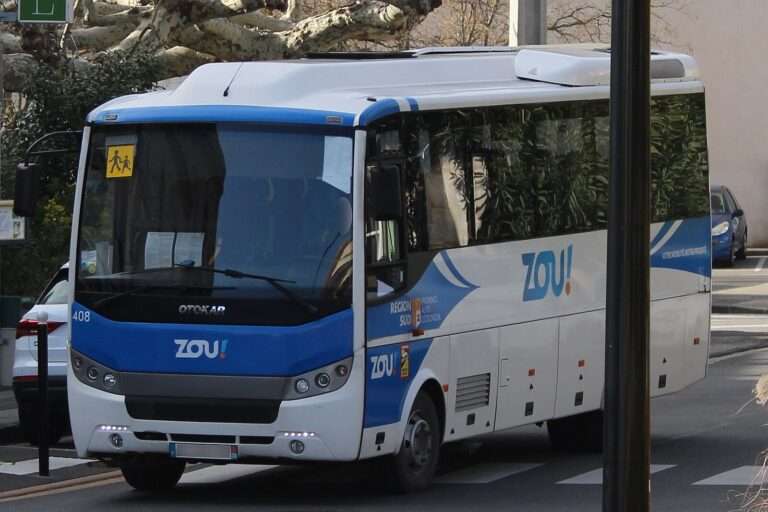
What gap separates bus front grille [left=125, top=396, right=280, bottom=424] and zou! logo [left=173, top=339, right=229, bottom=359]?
285 mm

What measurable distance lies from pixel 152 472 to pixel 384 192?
2.72m

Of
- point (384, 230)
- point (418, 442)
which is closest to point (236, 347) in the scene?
point (384, 230)

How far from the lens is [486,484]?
13219 millimetres

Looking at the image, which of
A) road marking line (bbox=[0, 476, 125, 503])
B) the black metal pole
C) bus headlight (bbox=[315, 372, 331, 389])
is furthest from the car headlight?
the black metal pole

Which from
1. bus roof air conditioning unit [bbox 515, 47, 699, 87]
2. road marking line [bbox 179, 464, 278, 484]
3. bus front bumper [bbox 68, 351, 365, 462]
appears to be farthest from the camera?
bus roof air conditioning unit [bbox 515, 47, 699, 87]

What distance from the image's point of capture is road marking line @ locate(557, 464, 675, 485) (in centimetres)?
1332

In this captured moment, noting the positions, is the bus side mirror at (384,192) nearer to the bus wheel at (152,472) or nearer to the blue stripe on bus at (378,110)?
the blue stripe on bus at (378,110)

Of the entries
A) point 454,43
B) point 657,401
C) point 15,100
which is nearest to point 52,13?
point 657,401

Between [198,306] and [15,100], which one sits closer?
[198,306]

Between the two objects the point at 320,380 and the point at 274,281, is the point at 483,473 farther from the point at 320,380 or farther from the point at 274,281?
the point at 274,281

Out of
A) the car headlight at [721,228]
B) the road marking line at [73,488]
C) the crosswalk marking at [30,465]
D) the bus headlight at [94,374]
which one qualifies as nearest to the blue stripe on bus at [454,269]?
the bus headlight at [94,374]

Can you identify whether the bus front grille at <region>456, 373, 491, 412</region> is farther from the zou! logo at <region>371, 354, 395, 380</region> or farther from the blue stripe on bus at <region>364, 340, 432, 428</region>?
the zou! logo at <region>371, 354, 395, 380</region>

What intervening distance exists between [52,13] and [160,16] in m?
9.08

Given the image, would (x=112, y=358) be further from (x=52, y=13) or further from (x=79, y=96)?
(x=79, y=96)
